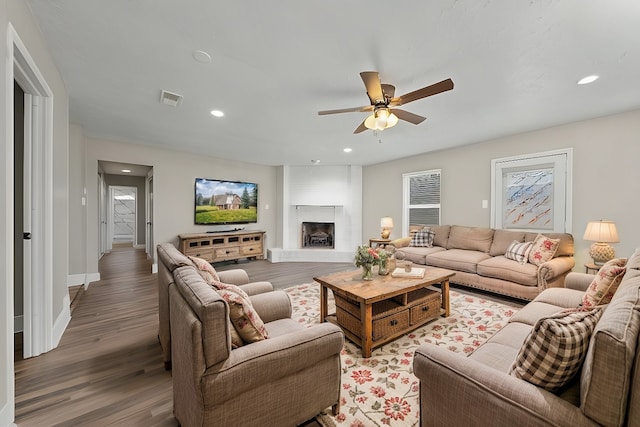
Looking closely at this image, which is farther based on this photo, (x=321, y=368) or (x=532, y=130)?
(x=532, y=130)

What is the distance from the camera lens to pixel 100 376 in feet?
5.94

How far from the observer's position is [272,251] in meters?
5.94

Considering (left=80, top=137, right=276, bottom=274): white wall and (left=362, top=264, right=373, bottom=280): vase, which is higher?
(left=80, top=137, right=276, bottom=274): white wall

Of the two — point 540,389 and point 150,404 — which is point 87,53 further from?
point 540,389

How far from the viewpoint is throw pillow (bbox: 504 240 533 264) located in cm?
337

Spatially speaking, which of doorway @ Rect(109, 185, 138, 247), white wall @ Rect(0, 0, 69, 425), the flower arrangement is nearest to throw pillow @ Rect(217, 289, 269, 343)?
white wall @ Rect(0, 0, 69, 425)

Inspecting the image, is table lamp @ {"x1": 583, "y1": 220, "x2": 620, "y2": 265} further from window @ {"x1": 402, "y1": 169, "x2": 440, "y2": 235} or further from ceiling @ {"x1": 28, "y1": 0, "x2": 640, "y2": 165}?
window @ {"x1": 402, "y1": 169, "x2": 440, "y2": 235}

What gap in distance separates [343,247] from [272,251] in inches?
68.2

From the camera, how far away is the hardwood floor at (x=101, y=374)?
1.48 m

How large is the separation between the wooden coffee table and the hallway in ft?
4.62

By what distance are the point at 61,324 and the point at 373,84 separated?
352 cm

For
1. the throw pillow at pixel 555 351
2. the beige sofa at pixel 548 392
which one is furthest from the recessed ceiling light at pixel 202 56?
the throw pillow at pixel 555 351

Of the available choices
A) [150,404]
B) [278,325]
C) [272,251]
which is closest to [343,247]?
[272,251]

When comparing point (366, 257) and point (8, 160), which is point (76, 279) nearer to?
point (8, 160)
